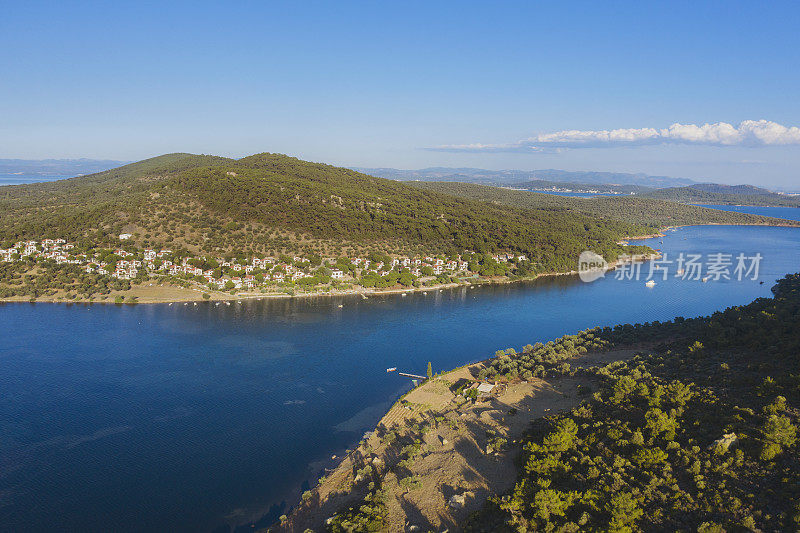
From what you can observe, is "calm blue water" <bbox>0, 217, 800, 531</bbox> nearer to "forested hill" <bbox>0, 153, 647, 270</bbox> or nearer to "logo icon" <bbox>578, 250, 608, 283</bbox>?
"logo icon" <bbox>578, 250, 608, 283</bbox>

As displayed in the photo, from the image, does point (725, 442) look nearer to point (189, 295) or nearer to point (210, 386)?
point (210, 386)

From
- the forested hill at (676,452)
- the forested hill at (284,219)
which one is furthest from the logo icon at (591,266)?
the forested hill at (676,452)

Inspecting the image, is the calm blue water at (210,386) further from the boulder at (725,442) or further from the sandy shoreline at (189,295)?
the boulder at (725,442)

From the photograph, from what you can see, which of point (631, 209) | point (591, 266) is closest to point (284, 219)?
point (591, 266)

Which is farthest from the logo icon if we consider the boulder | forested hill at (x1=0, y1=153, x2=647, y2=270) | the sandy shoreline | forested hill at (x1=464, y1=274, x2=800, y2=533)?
the boulder

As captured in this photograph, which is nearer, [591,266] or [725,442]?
[725,442]

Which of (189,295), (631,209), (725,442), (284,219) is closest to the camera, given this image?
(725,442)
